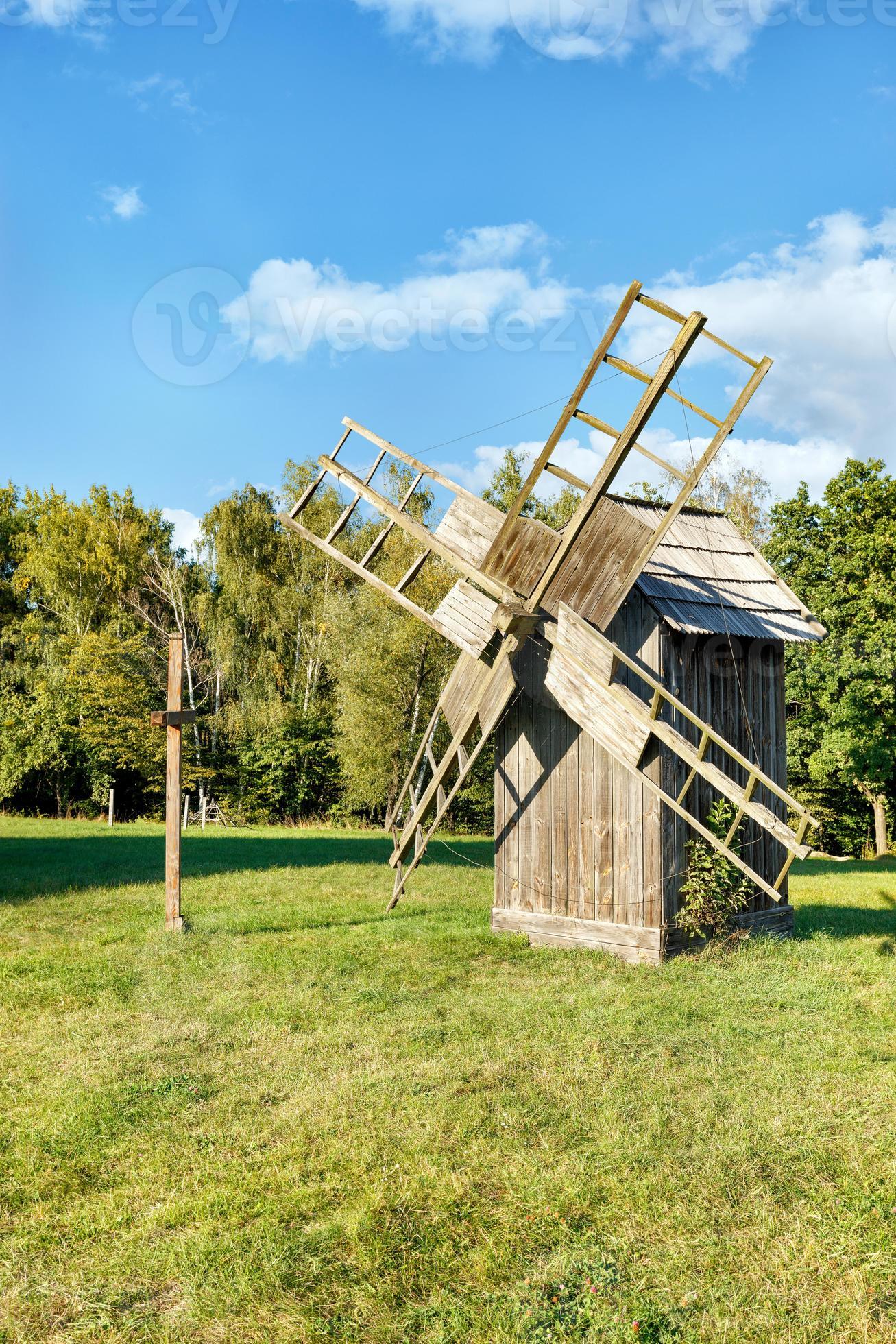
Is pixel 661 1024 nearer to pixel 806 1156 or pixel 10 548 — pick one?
pixel 806 1156

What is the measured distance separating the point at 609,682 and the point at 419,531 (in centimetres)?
309

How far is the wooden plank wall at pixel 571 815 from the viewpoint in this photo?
422 inches

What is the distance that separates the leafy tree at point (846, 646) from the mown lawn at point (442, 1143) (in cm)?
1605

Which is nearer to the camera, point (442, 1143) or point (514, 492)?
point (442, 1143)

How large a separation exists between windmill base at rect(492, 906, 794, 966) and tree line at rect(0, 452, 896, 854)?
15.1 m

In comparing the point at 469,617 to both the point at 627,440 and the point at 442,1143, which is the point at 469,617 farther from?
the point at 442,1143

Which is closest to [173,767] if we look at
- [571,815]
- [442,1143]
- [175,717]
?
[175,717]

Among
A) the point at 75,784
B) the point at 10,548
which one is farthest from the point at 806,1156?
the point at 10,548

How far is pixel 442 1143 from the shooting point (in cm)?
578

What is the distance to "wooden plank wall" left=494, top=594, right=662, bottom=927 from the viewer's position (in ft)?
35.2

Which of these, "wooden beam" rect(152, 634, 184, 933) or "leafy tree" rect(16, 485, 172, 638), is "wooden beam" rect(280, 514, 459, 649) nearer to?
"wooden beam" rect(152, 634, 184, 933)

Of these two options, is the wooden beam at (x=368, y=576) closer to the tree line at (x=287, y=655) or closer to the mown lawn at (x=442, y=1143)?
the mown lawn at (x=442, y=1143)

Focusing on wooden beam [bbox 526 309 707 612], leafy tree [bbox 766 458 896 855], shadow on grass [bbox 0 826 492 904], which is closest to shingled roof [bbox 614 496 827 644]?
wooden beam [bbox 526 309 707 612]

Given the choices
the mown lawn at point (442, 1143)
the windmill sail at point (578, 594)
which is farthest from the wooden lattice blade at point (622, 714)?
the mown lawn at point (442, 1143)
